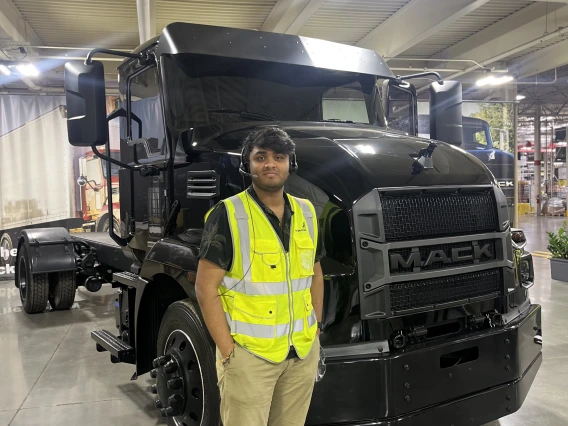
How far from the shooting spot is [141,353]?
3.65 m

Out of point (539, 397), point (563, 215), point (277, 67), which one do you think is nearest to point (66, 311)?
point (277, 67)

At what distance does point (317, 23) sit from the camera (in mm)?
10969

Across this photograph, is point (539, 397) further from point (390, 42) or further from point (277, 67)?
point (390, 42)

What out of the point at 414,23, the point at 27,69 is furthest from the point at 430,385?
the point at 27,69

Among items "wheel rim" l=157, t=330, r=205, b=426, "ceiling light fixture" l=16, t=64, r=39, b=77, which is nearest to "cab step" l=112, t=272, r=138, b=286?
"wheel rim" l=157, t=330, r=205, b=426

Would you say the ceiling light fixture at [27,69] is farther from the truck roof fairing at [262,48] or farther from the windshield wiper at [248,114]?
the windshield wiper at [248,114]

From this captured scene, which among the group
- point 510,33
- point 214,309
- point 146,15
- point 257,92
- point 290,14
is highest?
point 510,33

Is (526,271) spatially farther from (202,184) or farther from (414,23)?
(414,23)

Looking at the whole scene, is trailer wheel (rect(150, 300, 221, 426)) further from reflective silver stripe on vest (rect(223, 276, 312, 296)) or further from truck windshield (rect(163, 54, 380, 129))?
truck windshield (rect(163, 54, 380, 129))

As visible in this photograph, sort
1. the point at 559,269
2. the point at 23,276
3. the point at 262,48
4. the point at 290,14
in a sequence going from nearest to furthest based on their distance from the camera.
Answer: the point at 262,48 < the point at 23,276 < the point at 559,269 < the point at 290,14

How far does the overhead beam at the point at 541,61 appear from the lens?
1340cm

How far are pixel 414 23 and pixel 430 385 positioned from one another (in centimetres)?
917

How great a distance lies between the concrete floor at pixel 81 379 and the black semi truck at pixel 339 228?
20.6 inches

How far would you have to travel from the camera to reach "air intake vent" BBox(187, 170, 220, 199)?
3.12m
